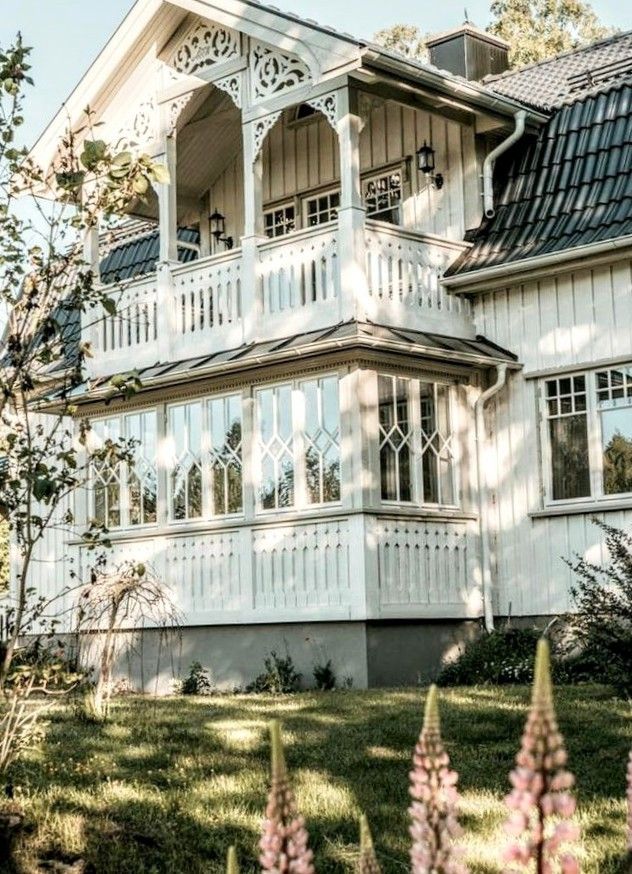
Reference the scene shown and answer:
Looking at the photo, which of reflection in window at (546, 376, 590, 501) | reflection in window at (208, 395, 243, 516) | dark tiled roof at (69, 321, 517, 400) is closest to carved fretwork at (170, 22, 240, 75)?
dark tiled roof at (69, 321, 517, 400)

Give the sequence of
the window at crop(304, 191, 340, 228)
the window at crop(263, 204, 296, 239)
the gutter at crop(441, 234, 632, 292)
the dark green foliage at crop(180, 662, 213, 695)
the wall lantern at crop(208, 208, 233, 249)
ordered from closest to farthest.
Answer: the gutter at crop(441, 234, 632, 292)
the dark green foliage at crop(180, 662, 213, 695)
the window at crop(304, 191, 340, 228)
the window at crop(263, 204, 296, 239)
the wall lantern at crop(208, 208, 233, 249)

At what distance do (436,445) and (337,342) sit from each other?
1971 millimetres

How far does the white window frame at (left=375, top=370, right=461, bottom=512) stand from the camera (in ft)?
52.2

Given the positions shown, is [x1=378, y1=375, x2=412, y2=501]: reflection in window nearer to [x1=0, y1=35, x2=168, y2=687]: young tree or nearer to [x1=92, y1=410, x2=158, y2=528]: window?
[x1=92, y1=410, x2=158, y2=528]: window

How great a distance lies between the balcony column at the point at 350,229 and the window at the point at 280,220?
351 centimetres

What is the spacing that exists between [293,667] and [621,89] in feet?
25.4

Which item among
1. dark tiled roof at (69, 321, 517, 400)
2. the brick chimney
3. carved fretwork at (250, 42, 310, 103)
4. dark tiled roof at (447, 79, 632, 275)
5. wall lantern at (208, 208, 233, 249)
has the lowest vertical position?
dark tiled roof at (69, 321, 517, 400)

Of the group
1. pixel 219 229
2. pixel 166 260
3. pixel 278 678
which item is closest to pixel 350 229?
pixel 166 260

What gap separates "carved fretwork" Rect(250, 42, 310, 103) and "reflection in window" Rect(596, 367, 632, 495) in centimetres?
500

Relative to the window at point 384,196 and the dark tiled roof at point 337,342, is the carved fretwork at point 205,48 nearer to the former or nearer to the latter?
the window at point 384,196

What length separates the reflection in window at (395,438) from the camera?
15812 millimetres

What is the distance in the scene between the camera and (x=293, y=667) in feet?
52.6

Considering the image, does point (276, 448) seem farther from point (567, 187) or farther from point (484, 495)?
point (567, 187)

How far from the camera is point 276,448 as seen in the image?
16.6 metres
